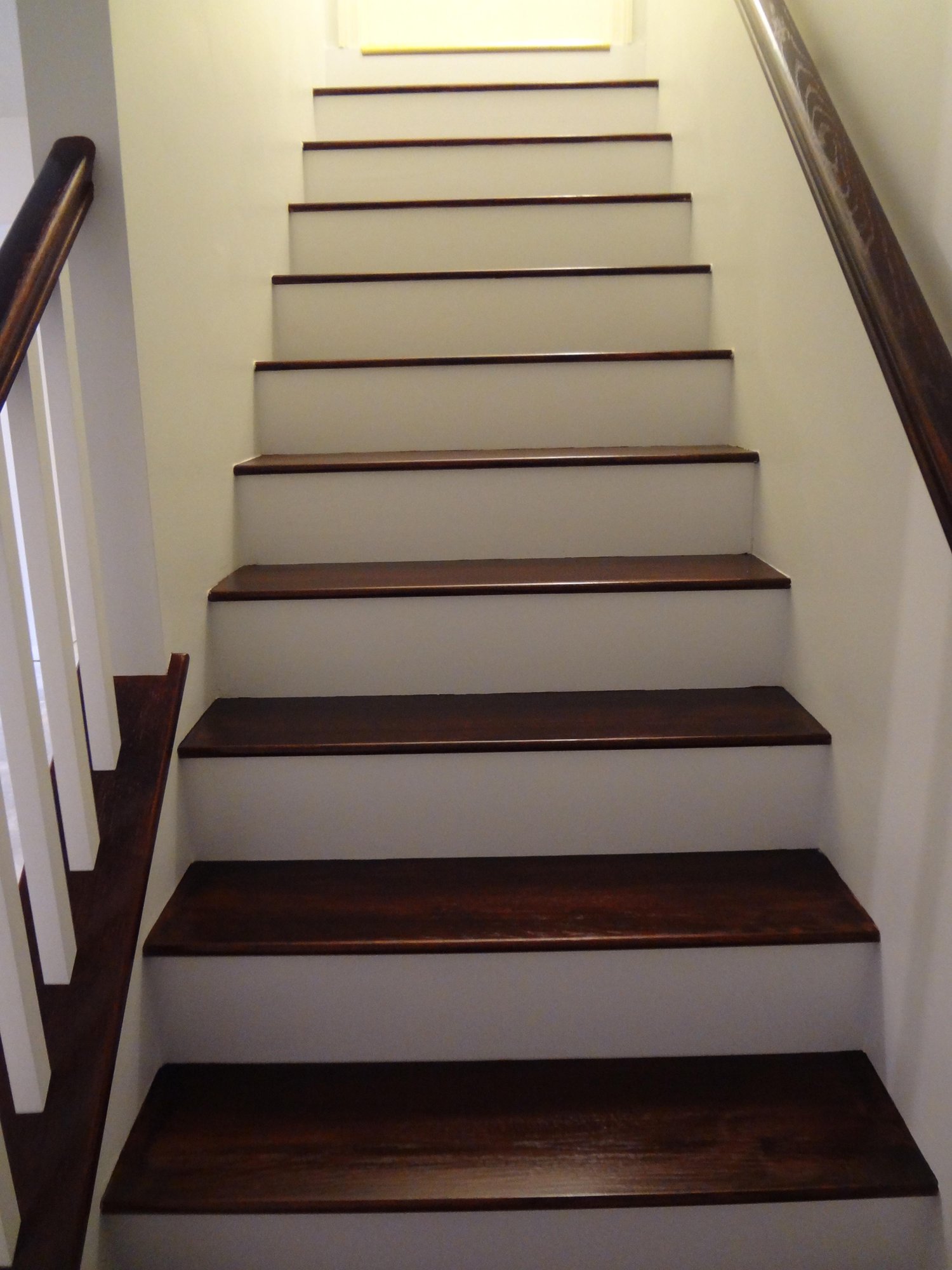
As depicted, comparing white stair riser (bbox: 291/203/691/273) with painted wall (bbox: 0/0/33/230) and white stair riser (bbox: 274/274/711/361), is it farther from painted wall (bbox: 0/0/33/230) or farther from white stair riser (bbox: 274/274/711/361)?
painted wall (bbox: 0/0/33/230)

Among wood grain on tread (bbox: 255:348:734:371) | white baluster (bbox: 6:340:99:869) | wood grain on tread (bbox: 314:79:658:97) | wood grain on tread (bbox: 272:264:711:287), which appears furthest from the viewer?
wood grain on tread (bbox: 314:79:658:97)

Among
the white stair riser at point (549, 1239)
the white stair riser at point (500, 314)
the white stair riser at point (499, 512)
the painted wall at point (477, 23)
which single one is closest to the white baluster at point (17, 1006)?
the white stair riser at point (549, 1239)

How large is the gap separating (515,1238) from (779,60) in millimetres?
1693

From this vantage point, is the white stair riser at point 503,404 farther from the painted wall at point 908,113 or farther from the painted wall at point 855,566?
the painted wall at point 908,113

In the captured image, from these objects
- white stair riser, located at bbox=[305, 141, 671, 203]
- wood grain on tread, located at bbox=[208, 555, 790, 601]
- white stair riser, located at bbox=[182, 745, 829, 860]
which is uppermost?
white stair riser, located at bbox=[305, 141, 671, 203]

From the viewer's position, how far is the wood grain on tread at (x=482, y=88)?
2777mm

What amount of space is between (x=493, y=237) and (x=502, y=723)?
58.6 inches

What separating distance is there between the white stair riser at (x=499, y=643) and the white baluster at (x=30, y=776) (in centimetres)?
56

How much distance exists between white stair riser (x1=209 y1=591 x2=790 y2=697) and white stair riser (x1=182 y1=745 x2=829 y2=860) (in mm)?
241

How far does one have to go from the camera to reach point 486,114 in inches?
112

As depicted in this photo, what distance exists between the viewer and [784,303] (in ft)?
5.42

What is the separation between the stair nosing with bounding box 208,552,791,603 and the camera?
1.64 meters

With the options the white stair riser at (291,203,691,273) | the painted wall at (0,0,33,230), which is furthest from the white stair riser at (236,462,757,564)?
the painted wall at (0,0,33,230)

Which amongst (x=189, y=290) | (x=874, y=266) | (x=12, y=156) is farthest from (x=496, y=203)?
(x=12, y=156)
